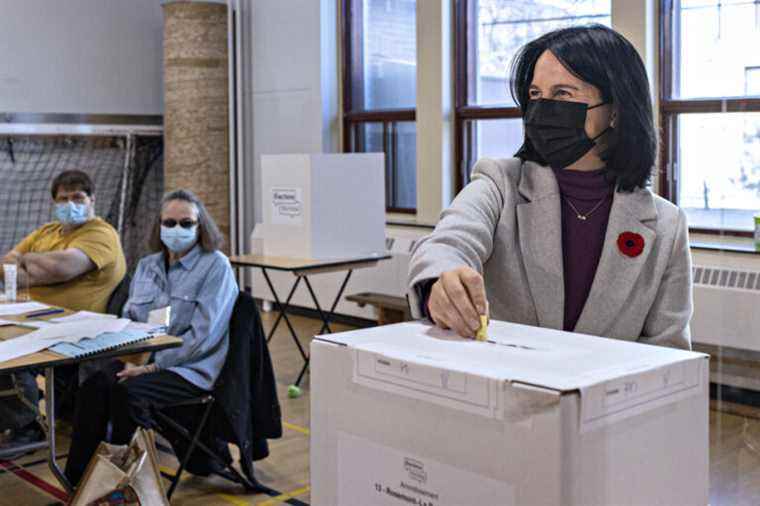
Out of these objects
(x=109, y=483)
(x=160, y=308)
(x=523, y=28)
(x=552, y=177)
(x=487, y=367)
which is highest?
(x=523, y=28)

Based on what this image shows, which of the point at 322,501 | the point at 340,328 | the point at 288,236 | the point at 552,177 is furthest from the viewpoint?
the point at 340,328

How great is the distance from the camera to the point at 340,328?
7066 millimetres

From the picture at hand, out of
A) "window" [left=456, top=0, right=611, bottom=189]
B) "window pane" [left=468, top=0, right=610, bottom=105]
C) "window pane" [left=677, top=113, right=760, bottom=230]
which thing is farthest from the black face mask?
"window" [left=456, top=0, right=611, bottom=189]

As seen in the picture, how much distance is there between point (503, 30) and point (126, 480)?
171 inches

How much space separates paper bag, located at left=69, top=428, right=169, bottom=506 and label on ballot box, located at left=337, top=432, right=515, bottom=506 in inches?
Answer: 81.7

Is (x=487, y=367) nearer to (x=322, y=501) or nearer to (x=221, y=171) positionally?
(x=322, y=501)

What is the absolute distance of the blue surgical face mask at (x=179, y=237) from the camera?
392 cm

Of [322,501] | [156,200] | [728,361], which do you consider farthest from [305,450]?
[156,200]

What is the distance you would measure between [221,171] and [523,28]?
2.80 m

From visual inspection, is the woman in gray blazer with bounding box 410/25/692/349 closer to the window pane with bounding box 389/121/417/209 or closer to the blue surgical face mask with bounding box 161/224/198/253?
the blue surgical face mask with bounding box 161/224/198/253

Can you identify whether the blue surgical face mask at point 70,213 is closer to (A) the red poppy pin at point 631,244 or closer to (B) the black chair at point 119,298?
(B) the black chair at point 119,298

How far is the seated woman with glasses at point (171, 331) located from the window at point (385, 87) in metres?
3.22

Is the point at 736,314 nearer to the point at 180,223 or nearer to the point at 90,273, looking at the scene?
the point at 180,223

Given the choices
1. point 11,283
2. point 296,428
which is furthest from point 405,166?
point 11,283
